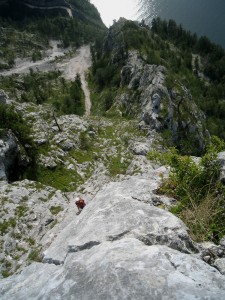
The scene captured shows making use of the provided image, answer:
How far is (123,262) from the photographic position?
9352mm

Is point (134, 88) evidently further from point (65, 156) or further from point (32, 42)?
point (32, 42)

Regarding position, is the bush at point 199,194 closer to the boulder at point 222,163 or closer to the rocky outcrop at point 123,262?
the boulder at point 222,163

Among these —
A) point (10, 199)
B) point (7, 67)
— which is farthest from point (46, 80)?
point (10, 199)

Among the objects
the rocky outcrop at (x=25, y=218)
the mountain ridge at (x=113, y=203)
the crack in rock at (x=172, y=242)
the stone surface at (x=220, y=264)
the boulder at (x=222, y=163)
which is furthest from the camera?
the rocky outcrop at (x=25, y=218)

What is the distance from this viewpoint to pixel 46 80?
125m

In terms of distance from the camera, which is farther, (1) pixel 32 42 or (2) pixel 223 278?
(1) pixel 32 42

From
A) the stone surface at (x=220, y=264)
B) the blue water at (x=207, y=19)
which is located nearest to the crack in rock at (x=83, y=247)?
the stone surface at (x=220, y=264)

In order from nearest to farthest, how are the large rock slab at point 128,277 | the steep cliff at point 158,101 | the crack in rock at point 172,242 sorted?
1. the large rock slab at point 128,277
2. the crack in rock at point 172,242
3. the steep cliff at point 158,101

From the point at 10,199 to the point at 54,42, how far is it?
16436 cm

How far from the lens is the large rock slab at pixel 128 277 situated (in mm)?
8352

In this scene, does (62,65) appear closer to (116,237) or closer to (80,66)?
(80,66)

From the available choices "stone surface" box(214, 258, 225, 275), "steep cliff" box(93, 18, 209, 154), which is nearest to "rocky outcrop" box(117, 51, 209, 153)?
"steep cliff" box(93, 18, 209, 154)

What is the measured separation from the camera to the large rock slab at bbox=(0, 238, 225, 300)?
27.4 ft

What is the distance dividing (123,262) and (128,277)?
0.59m
